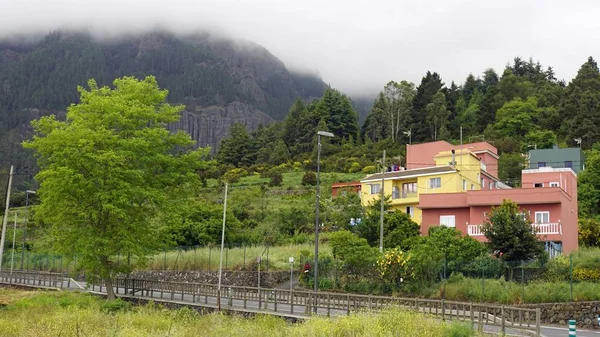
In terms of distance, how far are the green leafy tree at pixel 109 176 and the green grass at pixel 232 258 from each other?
11356mm

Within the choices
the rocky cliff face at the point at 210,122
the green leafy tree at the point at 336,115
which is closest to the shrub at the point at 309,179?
the green leafy tree at the point at 336,115

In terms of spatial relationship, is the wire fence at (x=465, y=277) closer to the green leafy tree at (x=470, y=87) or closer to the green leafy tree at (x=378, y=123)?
the green leafy tree at (x=378, y=123)

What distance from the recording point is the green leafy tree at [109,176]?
1316 inches

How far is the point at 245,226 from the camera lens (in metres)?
62.7

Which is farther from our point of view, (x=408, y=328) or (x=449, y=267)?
(x=449, y=267)

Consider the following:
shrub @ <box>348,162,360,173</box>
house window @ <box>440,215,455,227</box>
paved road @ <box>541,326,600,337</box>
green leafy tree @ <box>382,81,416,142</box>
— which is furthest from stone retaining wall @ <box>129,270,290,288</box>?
green leafy tree @ <box>382,81,416,142</box>

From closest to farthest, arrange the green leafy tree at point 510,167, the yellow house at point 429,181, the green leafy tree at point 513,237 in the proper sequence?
the green leafy tree at point 513,237 → the yellow house at point 429,181 → the green leafy tree at point 510,167

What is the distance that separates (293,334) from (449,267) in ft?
67.8

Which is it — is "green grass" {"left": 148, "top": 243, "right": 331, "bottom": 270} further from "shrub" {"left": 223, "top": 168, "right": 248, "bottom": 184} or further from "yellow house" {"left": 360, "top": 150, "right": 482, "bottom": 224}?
"shrub" {"left": 223, "top": 168, "right": 248, "bottom": 184}

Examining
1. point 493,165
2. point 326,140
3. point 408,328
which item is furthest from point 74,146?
point 326,140

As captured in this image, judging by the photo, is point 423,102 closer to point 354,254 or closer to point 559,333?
point 354,254

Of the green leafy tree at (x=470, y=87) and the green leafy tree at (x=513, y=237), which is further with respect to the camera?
the green leafy tree at (x=470, y=87)

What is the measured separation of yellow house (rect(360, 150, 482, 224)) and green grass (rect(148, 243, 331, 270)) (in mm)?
8308

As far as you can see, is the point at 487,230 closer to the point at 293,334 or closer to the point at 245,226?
the point at 293,334
